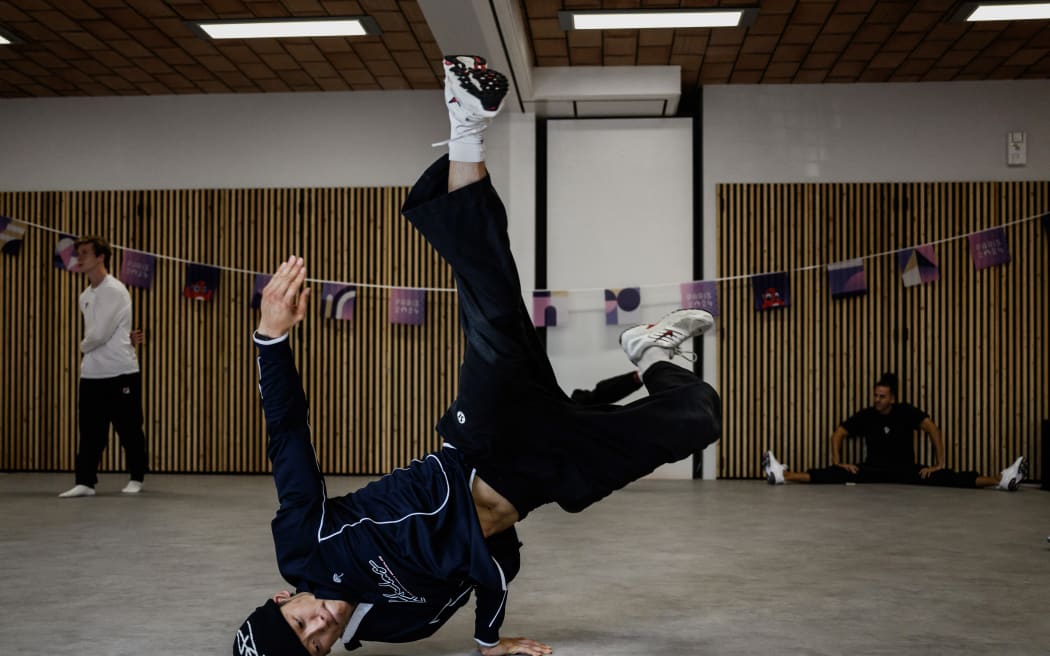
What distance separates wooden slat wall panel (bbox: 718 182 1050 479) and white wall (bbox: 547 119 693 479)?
1.36 ft

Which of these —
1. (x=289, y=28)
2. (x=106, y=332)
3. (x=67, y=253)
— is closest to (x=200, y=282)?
(x=67, y=253)

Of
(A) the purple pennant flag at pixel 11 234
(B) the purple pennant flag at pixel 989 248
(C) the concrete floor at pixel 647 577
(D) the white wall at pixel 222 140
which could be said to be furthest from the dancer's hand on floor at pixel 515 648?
(A) the purple pennant flag at pixel 11 234

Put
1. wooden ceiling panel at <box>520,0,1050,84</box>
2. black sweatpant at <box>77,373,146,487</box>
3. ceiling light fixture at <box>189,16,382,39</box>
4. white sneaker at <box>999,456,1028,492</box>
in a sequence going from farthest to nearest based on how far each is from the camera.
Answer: white sneaker at <box>999,456,1028,492</box> → ceiling light fixture at <box>189,16,382,39</box> → wooden ceiling panel at <box>520,0,1050,84</box> → black sweatpant at <box>77,373,146,487</box>

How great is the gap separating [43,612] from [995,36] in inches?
264

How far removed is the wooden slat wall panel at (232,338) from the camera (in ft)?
26.1

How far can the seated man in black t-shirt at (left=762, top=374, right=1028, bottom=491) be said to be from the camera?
7246mm

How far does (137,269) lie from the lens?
799cm

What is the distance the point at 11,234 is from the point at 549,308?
448cm

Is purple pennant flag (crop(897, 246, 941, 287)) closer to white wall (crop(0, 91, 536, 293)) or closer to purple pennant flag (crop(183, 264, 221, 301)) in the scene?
white wall (crop(0, 91, 536, 293))

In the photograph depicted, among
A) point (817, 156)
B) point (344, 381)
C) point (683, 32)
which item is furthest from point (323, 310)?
point (817, 156)

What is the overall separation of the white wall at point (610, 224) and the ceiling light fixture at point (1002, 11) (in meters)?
2.23

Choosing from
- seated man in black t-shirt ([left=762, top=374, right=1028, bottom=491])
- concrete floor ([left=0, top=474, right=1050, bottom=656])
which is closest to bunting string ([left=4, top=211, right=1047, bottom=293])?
seated man in black t-shirt ([left=762, top=374, right=1028, bottom=491])

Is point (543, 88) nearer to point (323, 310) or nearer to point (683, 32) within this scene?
point (683, 32)

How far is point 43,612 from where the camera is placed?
298 centimetres
